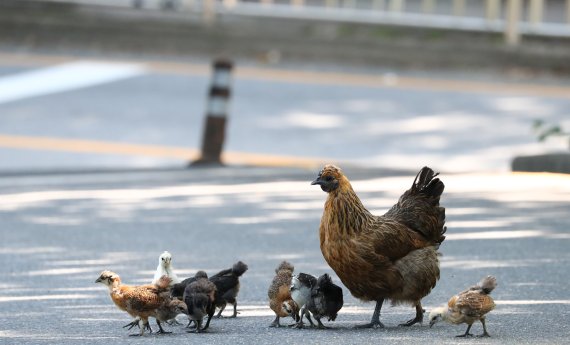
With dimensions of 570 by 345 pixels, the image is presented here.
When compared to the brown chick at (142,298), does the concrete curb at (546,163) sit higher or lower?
higher

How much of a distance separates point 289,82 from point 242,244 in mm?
9722

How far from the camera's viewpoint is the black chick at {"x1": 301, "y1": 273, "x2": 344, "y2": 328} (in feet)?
27.6

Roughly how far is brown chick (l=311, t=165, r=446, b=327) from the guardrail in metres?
14.5

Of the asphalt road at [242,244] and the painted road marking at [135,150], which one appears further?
the painted road marking at [135,150]

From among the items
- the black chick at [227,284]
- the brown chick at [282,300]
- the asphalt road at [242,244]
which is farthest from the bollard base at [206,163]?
the brown chick at [282,300]

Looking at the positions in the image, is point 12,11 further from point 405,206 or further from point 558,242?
point 405,206

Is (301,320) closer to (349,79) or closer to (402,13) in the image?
(349,79)

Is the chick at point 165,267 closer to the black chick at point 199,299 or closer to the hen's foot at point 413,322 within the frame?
the black chick at point 199,299

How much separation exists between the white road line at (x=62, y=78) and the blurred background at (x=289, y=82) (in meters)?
0.04

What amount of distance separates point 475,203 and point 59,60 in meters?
10.2

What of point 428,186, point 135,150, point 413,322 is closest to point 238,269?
point 413,322

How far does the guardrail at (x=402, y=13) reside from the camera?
2311 cm

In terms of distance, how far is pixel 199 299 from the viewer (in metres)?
8.23

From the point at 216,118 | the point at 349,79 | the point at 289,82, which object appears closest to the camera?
the point at 216,118
